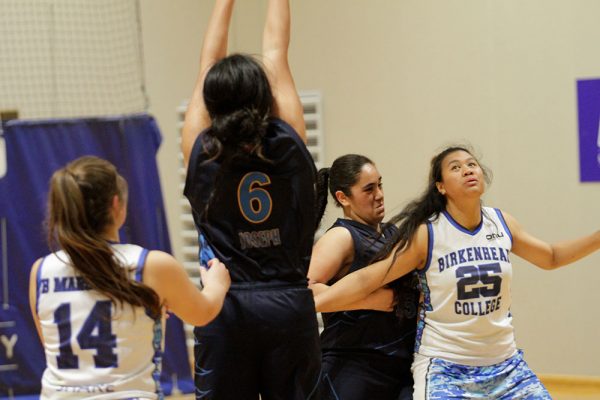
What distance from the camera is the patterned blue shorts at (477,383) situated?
315cm

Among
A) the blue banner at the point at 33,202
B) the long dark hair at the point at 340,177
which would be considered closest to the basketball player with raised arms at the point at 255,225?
the long dark hair at the point at 340,177

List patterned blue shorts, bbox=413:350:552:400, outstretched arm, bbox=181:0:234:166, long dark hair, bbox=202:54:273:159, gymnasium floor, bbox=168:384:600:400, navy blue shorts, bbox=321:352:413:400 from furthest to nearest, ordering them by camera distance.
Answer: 1. gymnasium floor, bbox=168:384:600:400
2. navy blue shorts, bbox=321:352:413:400
3. patterned blue shorts, bbox=413:350:552:400
4. outstretched arm, bbox=181:0:234:166
5. long dark hair, bbox=202:54:273:159

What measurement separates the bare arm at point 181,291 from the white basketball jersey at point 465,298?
1.16 meters

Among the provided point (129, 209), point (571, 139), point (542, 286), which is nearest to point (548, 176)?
point (571, 139)

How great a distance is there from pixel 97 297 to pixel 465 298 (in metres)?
1.55

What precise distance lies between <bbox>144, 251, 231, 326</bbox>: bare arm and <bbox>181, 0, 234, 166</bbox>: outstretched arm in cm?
37

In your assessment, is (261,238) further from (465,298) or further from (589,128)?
(589,128)

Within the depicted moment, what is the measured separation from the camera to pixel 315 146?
6.77 meters

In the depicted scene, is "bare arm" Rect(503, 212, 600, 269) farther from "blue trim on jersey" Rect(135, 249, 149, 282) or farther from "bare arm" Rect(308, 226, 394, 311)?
"blue trim on jersey" Rect(135, 249, 149, 282)

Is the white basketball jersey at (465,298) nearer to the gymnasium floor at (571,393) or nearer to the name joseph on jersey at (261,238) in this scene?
the name joseph on jersey at (261,238)

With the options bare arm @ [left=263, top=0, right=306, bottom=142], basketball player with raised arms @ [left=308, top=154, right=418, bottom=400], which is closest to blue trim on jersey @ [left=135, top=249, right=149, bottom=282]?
bare arm @ [left=263, top=0, right=306, bottom=142]

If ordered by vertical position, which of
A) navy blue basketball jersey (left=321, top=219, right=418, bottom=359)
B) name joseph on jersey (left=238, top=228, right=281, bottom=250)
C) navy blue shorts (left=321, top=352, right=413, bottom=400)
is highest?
name joseph on jersey (left=238, top=228, right=281, bottom=250)

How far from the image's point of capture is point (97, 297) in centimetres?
224

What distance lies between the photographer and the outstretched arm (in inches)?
99.0
